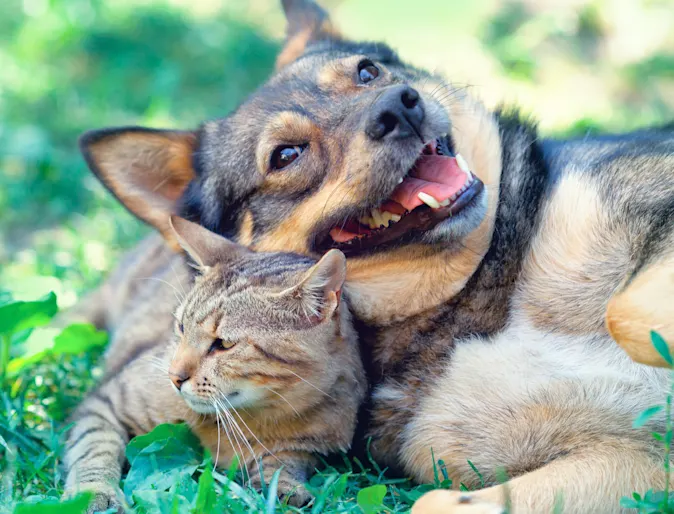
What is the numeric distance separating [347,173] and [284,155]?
392mm

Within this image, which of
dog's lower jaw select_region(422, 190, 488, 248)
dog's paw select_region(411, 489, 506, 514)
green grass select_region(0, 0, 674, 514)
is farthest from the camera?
green grass select_region(0, 0, 674, 514)

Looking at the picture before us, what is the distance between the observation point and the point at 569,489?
250 centimetres

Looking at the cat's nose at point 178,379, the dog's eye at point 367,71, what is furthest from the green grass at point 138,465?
the dog's eye at point 367,71

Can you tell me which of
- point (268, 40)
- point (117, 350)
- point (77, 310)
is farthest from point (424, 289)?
point (268, 40)

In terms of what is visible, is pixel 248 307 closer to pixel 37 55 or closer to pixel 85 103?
pixel 85 103

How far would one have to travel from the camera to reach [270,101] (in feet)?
11.8

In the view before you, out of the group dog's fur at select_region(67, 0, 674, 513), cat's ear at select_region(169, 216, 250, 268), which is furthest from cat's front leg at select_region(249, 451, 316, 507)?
cat's ear at select_region(169, 216, 250, 268)

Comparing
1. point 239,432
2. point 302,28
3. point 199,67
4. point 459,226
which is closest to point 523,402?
point 459,226

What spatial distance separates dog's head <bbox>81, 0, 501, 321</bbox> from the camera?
3.11m

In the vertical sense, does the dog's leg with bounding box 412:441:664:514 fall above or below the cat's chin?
above

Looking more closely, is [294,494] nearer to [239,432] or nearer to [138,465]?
[239,432]

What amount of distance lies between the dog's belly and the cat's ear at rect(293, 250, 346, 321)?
22.9 inches

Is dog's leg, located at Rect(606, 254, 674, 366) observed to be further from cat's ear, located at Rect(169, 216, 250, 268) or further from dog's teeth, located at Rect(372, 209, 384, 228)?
cat's ear, located at Rect(169, 216, 250, 268)

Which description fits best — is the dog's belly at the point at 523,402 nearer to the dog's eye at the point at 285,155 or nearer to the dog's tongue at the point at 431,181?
the dog's tongue at the point at 431,181
